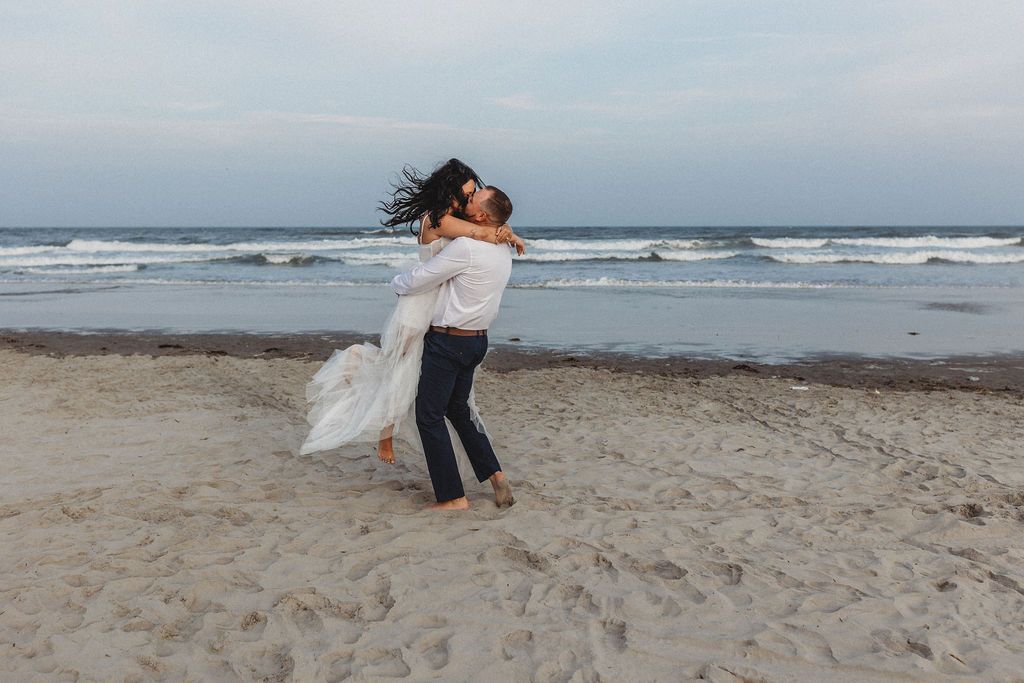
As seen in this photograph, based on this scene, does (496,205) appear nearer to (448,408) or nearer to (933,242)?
(448,408)

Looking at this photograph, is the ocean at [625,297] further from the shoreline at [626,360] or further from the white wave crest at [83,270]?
the shoreline at [626,360]

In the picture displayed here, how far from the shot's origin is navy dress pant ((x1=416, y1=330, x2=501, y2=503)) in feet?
13.2

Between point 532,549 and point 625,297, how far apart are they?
14.3 m

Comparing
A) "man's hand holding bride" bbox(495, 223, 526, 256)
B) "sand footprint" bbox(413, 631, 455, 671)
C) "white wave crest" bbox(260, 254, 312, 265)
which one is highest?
"man's hand holding bride" bbox(495, 223, 526, 256)

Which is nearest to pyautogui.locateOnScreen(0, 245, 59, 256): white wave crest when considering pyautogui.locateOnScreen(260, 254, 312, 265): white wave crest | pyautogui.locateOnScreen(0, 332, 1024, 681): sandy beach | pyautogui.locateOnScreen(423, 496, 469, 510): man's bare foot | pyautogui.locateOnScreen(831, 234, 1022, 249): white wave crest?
pyautogui.locateOnScreen(260, 254, 312, 265): white wave crest

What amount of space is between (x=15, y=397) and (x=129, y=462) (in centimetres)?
279

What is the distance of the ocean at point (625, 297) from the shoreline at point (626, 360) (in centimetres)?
51

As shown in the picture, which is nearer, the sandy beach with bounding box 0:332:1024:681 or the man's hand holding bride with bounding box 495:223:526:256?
the sandy beach with bounding box 0:332:1024:681

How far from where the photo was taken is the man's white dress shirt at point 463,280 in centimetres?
384

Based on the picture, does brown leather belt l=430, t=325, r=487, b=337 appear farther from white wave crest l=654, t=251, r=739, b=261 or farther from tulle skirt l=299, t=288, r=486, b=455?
white wave crest l=654, t=251, r=739, b=261

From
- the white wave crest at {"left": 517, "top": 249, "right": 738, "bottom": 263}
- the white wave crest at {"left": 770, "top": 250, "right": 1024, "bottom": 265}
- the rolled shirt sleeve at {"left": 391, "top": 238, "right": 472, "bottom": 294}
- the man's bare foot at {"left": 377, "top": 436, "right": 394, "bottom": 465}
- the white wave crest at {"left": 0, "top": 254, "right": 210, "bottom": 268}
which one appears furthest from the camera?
the white wave crest at {"left": 517, "top": 249, "right": 738, "bottom": 263}

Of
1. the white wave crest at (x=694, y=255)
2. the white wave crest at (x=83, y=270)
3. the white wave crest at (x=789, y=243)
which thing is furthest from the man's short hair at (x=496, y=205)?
the white wave crest at (x=789, y=243)

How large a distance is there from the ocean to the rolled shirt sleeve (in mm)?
6857

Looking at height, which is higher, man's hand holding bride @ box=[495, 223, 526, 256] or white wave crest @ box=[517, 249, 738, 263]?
man's hand holding bride @ box=[495, 223, 526, 256]
